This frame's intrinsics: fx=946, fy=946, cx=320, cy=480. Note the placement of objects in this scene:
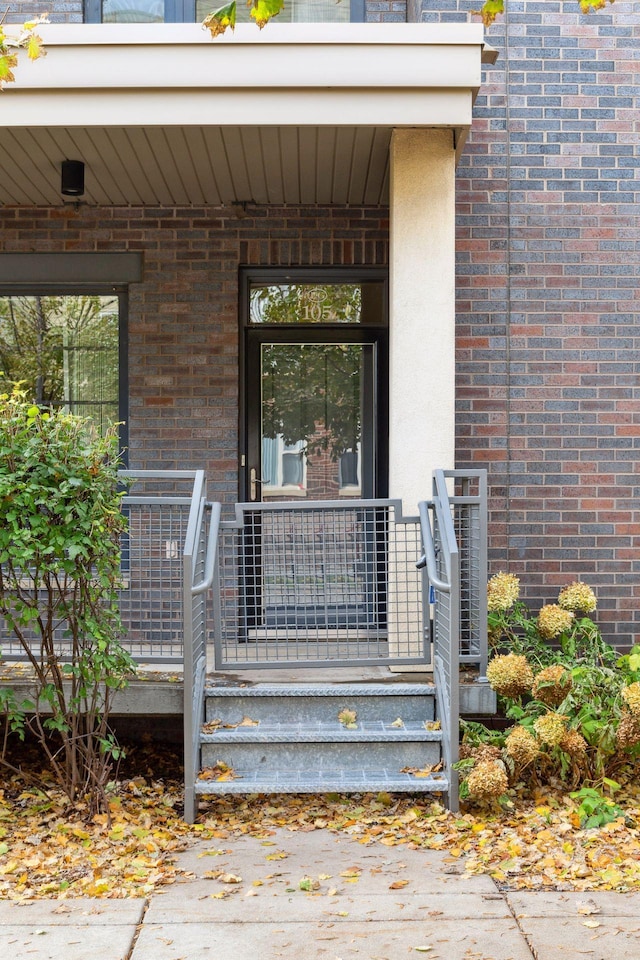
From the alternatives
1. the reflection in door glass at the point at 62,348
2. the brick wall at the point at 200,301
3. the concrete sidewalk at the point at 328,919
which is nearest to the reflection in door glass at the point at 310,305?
the brick wall at the point at 200,301

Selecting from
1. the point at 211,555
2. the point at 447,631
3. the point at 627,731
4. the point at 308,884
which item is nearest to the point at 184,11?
→ the point at 211,555

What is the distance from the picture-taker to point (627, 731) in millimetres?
4566

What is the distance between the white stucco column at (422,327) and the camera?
5129mm

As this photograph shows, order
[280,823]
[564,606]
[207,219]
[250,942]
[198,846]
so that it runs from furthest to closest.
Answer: [207,219], [564,606], [280,823], [198,846], [250,942]

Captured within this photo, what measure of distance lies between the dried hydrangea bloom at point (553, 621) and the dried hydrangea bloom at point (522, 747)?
96cm

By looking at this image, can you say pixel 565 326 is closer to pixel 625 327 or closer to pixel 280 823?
pixel 625 327

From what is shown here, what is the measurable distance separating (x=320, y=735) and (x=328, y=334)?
2929mm

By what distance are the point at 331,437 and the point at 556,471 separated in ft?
5.04

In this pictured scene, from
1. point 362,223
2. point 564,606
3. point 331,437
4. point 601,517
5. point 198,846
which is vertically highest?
point 362,223

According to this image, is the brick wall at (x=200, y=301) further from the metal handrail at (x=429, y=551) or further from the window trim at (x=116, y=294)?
the metal handrail at (x=429, y=551)

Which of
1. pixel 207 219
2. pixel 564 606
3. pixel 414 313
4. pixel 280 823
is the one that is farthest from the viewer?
pixel 207 219

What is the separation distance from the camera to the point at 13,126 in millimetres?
4867

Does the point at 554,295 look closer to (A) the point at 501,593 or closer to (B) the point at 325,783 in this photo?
(A) the point at 501,593

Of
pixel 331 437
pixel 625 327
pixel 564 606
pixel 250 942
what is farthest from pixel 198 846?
pixel 625 327
